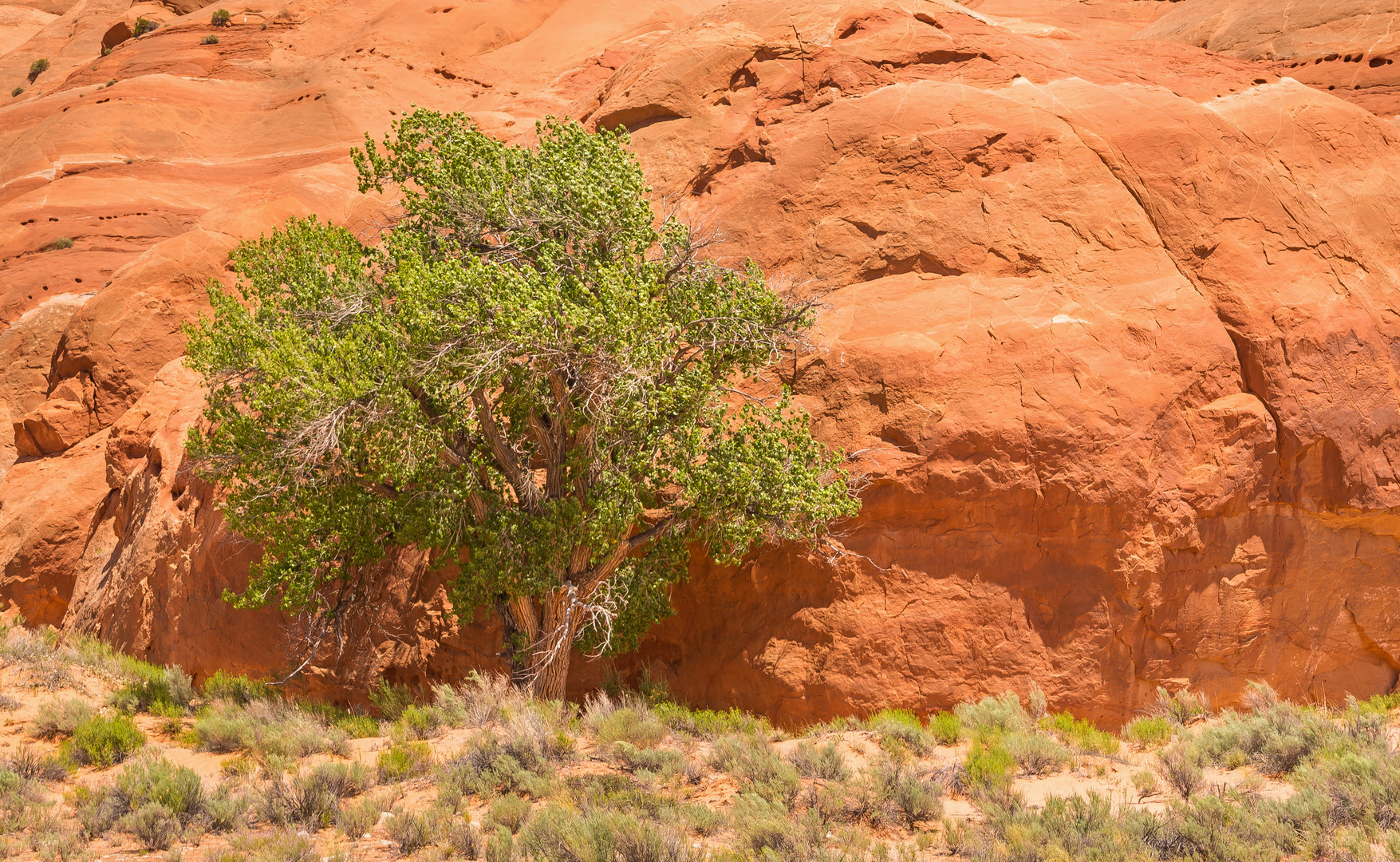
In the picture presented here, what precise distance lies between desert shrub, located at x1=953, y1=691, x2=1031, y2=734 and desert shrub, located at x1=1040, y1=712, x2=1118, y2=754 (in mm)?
→ 281

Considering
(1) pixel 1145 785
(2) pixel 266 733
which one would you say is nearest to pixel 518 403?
(2) pixel 266 733

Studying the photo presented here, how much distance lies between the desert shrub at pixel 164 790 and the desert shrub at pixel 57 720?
2.80 metres

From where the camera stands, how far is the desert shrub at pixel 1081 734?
995cm

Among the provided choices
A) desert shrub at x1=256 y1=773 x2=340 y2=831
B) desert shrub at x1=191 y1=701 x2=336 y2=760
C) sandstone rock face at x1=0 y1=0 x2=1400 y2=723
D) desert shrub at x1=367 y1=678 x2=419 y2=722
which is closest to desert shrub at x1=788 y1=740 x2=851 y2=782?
sandstone rock face at x1=0 y1=0 x2=1400 y2=723

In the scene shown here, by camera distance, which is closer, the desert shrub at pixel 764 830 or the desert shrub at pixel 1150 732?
the desert shrub at pixel 764 830

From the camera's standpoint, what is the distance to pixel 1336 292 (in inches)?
483

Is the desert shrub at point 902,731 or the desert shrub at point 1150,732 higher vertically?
the desert shrub at point 902,731

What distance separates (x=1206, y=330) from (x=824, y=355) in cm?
442

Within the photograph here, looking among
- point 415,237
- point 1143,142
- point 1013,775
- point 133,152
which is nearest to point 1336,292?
point 1143,142

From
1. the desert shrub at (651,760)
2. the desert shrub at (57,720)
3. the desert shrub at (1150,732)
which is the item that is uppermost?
the desert shrub at (651,760)

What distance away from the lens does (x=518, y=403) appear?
34.0ft

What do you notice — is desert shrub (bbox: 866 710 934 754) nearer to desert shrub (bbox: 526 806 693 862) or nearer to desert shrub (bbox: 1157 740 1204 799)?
desert shrub (bbox: 1157 740 1204 799)

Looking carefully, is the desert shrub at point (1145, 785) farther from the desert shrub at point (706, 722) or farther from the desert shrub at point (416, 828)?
the desert shrub at point (416, 828)

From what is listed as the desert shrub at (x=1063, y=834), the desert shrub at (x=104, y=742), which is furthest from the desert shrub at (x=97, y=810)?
the desert shrub at (x=1063, y=834)
